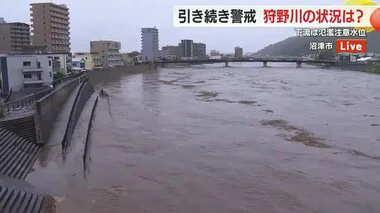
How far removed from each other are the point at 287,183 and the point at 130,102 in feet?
50.5

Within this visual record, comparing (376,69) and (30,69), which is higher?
(30,69)

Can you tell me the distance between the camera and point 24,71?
26.1 m

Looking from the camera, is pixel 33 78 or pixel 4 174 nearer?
pixel 4 174

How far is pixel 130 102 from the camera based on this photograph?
2227 cm

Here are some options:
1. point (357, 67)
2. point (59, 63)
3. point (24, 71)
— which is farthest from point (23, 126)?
point (357, 67)

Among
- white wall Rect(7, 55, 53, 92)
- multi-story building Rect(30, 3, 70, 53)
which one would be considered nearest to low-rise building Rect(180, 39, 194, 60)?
multi-story building Rect(30, 3, 70, 53)

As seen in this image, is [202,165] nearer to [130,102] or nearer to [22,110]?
[22,110]

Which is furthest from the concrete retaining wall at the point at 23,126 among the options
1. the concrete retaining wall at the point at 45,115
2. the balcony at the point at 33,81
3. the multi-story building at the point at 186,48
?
the multi-story building at the point at 186,48

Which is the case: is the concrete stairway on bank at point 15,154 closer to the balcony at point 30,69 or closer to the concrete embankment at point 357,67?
the balcony at point 30,69

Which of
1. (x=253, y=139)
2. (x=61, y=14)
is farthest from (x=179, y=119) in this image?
(x=61, y=14)

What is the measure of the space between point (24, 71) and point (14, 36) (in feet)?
83.0

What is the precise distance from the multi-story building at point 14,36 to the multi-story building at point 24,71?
20.2 m

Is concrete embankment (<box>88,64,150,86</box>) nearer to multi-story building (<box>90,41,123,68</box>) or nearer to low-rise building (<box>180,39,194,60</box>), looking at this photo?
multi-story building (<box>90,41,123,68</box>)

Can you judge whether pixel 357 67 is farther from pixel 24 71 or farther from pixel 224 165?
pixel 224 165
